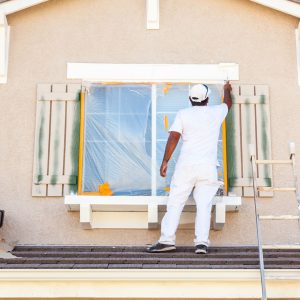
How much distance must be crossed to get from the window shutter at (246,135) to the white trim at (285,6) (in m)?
0.84

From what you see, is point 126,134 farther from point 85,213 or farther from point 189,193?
point 189,193

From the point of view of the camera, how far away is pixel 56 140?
7875mm

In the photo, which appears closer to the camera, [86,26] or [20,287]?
[20,287]

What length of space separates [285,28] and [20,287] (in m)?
4.06

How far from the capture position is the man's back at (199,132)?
7.16m

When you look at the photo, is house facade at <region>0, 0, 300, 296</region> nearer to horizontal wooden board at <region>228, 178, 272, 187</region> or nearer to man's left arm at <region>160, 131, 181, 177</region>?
horizontal wooden board at <region>228, 178, 272, 187</region>

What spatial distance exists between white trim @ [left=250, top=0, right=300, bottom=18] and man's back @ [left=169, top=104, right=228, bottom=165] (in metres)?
1.55

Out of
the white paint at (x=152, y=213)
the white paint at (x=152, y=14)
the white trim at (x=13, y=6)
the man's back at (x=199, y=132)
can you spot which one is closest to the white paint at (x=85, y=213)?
the white paint at (x=152, y=213)

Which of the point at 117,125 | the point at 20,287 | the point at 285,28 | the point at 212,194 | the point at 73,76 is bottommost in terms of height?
the point at 20,287

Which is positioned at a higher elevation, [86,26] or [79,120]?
[86,26]

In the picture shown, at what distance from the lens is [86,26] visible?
8305 millimetres

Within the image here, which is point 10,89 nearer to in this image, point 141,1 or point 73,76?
point 73,76

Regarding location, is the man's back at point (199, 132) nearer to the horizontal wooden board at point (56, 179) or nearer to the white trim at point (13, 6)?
the horizontal wooden board at point (56, 179)

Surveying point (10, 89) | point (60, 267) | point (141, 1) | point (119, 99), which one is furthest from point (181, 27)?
point (60, 267)
